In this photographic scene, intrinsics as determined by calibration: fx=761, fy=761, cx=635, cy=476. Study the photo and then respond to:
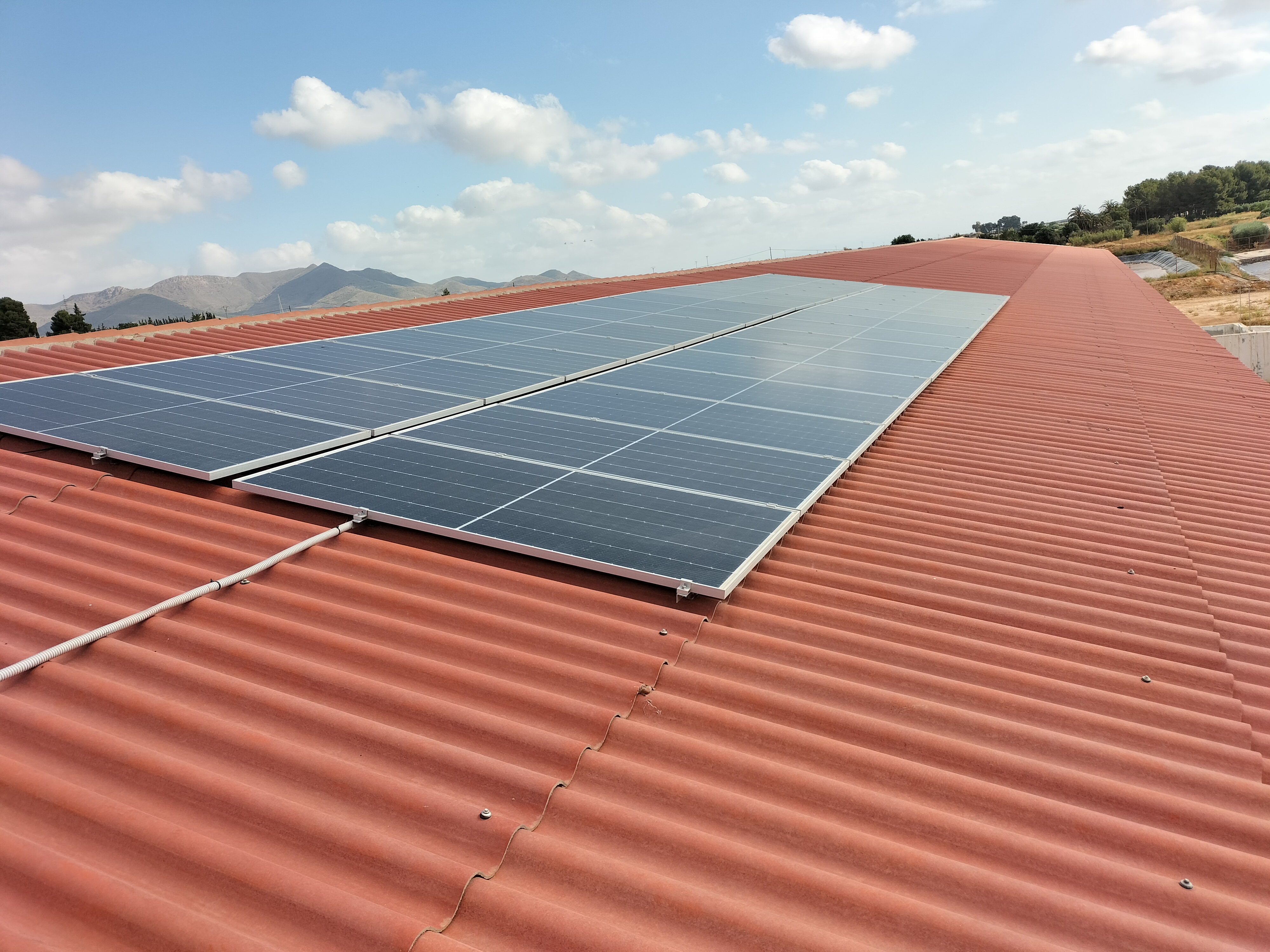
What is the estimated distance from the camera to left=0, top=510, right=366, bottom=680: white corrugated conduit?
4516 mm

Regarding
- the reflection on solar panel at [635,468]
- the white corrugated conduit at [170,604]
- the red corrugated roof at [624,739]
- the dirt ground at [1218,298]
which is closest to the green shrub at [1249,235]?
the dirt ground at [1218,298]

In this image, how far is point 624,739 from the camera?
169 inches

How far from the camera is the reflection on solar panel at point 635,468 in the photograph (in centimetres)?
593

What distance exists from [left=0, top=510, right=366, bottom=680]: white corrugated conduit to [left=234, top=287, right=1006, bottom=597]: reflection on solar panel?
0.34 metres

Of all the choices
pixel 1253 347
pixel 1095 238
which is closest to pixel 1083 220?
pixel 1095 238

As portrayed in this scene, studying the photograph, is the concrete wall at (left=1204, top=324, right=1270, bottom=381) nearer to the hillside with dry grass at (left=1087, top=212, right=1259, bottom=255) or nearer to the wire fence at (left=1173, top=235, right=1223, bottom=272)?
the wire fence at (left=1173, top=235, right=1223, bottom=272)

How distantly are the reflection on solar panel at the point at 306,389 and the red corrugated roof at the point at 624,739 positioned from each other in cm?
45

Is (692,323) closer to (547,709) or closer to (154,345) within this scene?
(154,345)

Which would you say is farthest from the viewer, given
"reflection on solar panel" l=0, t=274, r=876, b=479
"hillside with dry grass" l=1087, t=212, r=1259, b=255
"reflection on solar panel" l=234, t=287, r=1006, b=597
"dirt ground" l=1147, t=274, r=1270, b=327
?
"hillside with dry grass" l=1087, t=212, r=1259, b=255

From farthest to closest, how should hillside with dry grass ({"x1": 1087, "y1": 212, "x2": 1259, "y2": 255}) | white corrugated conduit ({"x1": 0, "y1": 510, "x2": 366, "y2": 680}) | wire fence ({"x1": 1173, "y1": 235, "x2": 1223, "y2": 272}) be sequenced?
hillside with dry grass ({"x1": 1087, "y1": 212, "x2": 1259, "y2": 255})
wire fence ({"x1": 1173, "y1": 235, "x2": 1223, "y2": 272})
white corrugated conduit ({"x1": 0, "y1": 510, "x2": 366, "y2": 680})

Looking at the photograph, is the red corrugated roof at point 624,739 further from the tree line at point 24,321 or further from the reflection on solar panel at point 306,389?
the tree line at point 24,321

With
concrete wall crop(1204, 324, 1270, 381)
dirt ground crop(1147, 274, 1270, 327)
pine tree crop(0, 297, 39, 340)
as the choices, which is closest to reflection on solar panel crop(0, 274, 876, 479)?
concrete wall crop(1204, 324, 1270, 381)

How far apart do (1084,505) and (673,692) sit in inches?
233

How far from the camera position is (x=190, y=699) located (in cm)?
442
